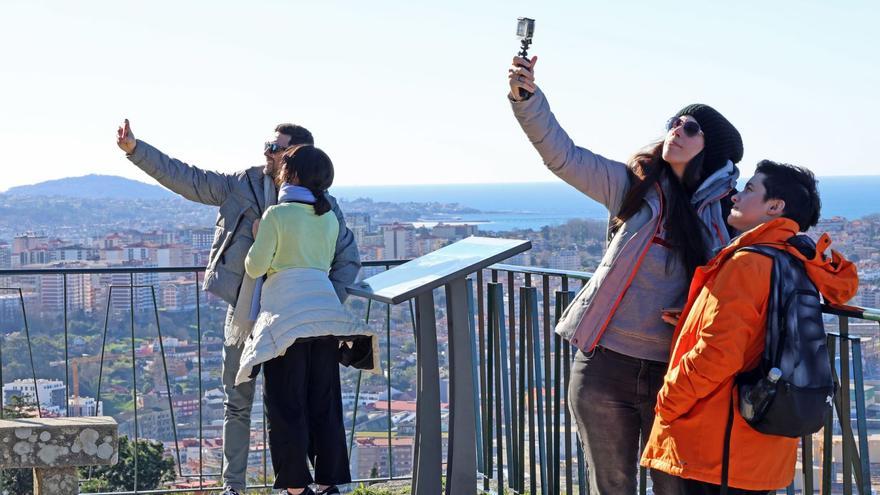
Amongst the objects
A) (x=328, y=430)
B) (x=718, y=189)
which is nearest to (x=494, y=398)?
(x=328, y=430)

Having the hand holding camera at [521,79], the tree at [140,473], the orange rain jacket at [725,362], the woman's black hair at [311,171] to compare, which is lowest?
the tree at [140,473]

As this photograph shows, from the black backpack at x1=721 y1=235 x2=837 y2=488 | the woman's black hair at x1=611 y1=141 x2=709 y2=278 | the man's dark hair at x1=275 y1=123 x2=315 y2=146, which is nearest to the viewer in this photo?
the black backpack at x1=721 y1=235 x2=837 y2=488

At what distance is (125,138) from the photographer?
6027mm

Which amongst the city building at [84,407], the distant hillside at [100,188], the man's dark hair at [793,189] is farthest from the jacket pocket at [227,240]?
the distant hillside at [100,188]

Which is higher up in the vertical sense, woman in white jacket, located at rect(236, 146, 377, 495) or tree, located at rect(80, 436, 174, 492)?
woman in white jacket, located at rect(236, 146, 377, 495)

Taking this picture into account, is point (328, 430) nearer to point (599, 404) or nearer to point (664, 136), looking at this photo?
point (599, 404)

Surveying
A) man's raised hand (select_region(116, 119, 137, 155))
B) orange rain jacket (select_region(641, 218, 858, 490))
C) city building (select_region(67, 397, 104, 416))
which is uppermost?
man's raised hand (select_region(116, 119, 137, 155))

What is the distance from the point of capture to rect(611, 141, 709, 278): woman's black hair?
3930 mm

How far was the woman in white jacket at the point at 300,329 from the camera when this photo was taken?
5426 millimetres

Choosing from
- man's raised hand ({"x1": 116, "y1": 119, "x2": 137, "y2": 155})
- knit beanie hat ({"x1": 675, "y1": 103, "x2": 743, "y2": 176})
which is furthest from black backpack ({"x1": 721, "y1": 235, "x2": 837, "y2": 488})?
man's raised hand ({"x1": 116, "y1": 119, "x2": 137, "y2": 155})

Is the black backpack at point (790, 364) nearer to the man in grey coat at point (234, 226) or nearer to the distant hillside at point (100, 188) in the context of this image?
the man in grey coat at point (234, 226)

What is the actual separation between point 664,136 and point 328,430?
2.40 metres

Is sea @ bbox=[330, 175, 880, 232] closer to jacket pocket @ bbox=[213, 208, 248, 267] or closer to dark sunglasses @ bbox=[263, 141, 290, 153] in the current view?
dark sunglasses @ bbox=[263, 141, 290, 153]

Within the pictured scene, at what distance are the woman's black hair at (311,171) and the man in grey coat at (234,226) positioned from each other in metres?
0.25
